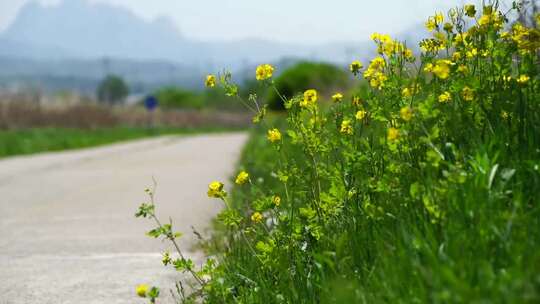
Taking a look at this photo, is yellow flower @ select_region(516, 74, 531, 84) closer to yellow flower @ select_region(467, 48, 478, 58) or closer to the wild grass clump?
the wild grass clump

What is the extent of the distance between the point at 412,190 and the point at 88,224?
490 centimetres

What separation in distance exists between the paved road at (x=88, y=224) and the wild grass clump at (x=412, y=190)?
78 centimetres

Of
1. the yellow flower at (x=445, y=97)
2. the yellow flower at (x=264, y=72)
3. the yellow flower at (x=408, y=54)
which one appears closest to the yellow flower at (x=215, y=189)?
the yellow flower at (x=264, y=72)

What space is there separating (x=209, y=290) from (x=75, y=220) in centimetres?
446

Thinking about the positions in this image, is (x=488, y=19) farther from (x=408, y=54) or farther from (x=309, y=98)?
(x=309, y=98)

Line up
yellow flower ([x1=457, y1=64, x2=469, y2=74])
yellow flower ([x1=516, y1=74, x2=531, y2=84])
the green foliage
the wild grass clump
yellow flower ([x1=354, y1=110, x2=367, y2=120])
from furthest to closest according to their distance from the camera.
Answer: the green foliage < yellow flower ([x1=354, y1=110, x2=367, y2=120]) < yellow flower ([x1=457, y1=64, x2=469, y2=74]) < yellow flower ([x1=516, y1=74, x2=531, y2=84]) < the wild grass clump

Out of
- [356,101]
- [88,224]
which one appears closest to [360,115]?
[356,101]

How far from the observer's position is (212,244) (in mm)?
5434

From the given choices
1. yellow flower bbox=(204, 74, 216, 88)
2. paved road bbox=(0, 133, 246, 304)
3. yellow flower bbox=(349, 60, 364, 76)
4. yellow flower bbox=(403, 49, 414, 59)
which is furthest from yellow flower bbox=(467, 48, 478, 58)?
paved road bbox=(0, 133, 246, 304)

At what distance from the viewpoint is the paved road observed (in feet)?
14.5

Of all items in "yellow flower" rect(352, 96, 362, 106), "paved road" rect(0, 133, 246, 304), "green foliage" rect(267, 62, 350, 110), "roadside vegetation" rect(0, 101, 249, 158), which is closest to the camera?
"yellow flower" rect(352, 96, 362, 106)

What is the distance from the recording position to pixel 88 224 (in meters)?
7.19

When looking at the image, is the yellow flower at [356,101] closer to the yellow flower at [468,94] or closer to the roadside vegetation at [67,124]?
the yellow flower at [468,94]

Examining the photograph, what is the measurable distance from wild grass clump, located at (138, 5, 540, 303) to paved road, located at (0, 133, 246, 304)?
2.56 feet
